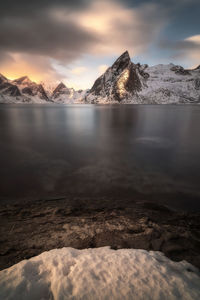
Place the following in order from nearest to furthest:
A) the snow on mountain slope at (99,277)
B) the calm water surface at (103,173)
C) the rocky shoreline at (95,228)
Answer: the snow on mountain slope at (99,277)
the rocky shoreline at (95,228)
the calm water surface at (103,173)

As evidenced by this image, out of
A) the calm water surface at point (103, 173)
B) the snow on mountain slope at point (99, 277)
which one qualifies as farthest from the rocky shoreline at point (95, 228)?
the calm water surface at point (103, 173)

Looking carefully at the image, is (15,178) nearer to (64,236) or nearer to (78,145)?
(64,236)

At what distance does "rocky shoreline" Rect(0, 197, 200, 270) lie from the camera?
3.30 m

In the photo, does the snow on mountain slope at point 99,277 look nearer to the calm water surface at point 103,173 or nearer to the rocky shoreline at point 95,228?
the rocky shoreline at point 95,228

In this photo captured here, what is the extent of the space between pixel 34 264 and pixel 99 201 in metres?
2.90

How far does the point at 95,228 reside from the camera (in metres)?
3.84

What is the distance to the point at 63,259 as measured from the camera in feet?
9.46

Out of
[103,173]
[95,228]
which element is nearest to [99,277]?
[95,228]

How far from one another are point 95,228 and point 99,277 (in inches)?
52.1

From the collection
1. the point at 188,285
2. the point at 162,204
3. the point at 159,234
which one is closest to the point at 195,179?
the point at 162,204

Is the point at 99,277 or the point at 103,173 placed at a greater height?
the point at 99,277

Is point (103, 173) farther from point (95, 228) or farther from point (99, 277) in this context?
point (99, 277)

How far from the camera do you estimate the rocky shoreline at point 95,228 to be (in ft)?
10.8

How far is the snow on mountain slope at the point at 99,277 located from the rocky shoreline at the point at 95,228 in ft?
1.03
